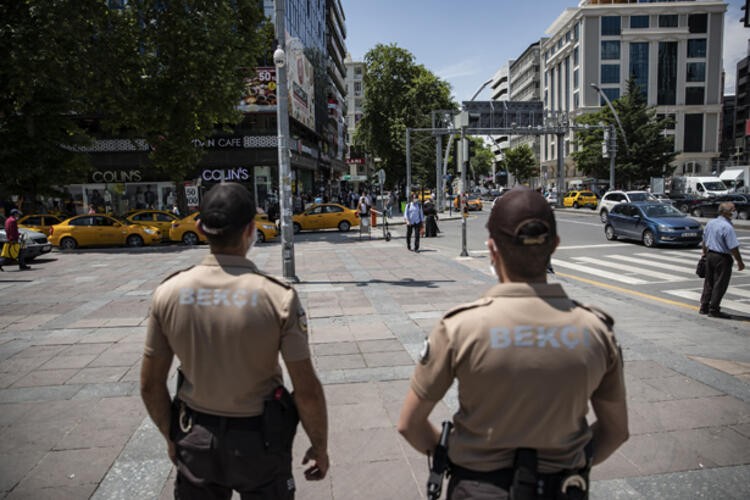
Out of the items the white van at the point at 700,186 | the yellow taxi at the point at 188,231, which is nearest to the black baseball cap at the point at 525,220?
the yellow taxi at the point at 188,231

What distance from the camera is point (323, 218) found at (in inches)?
1032

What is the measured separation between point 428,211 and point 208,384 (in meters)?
20.2

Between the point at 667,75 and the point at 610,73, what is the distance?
315 inches

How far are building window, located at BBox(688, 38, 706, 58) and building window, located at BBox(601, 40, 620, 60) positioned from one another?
10196mm

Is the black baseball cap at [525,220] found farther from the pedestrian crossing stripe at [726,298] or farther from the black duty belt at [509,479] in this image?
the pedestrian crossing stripe at [726,298]

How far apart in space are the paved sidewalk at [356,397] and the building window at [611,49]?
74.2m

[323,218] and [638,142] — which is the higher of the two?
[638,142]

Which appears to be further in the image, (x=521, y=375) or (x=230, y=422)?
(x=230, y=422)

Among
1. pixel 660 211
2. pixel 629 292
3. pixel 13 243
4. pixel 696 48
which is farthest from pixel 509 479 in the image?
pixel 696 48

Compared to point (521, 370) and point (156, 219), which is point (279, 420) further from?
point (156, 219)

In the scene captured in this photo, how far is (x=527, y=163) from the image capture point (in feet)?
317

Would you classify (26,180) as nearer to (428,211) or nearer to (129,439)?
(428,211)

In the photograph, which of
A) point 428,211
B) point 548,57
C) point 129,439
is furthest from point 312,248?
point 548,57

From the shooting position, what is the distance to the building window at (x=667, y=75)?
239 feet
